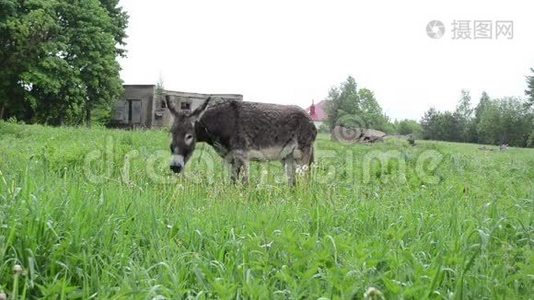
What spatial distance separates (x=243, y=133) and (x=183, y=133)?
42.5 inches

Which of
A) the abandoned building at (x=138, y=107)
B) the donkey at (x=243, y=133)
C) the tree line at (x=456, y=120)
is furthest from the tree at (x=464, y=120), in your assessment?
the donkey at (x=243, y=133)

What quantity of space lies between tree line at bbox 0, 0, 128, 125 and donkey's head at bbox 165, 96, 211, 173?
2542 centimetres

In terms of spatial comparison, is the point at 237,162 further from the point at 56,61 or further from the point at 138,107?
the point at 138,107

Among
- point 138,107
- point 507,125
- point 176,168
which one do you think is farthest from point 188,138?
point 507,125

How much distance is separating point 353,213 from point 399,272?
65.2 inches

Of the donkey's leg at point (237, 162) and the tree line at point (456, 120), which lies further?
the tree line at point (456, 120)

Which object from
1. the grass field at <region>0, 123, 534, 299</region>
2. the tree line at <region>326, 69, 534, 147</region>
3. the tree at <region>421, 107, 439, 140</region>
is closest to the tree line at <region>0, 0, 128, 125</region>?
the tree line at <region>326, 69, 534, 147</region>

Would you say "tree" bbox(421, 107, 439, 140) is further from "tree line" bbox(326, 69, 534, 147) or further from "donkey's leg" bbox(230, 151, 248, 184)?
"donkey's leg" bbox(230, 151, 248, 184)

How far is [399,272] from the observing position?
2.91 meters

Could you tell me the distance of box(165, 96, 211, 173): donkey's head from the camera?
7711mm

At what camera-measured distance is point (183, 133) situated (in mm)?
7816

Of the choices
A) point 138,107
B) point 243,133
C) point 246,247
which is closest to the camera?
point 246,247

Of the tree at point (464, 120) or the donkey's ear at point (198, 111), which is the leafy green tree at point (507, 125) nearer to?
the tree at point (464, 120)

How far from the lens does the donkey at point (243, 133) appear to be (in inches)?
309
